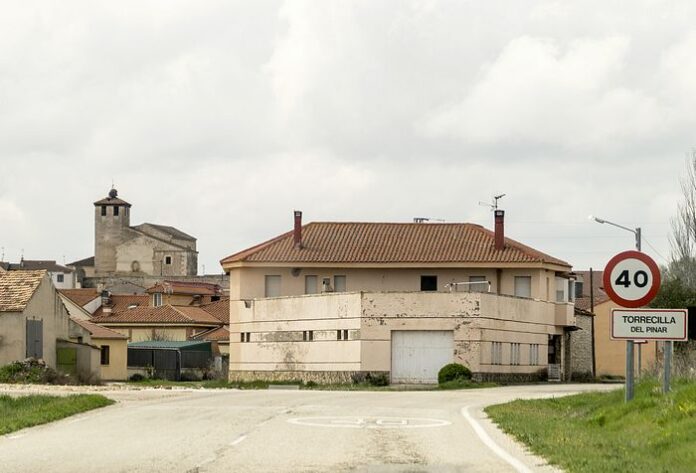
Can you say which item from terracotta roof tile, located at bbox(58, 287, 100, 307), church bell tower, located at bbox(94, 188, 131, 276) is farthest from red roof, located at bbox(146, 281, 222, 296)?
church bell tower, located at bbox(94, 188, 131, 276)

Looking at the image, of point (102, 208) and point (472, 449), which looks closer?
point (472, 449)

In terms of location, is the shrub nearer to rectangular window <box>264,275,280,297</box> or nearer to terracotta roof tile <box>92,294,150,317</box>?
rectangular window <box>264,275,280,297</box>

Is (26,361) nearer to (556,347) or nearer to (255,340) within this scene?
(255,340)

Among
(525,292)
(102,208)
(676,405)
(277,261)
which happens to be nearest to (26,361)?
(277,261)

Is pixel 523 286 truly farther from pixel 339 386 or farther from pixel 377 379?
pixel 339 386

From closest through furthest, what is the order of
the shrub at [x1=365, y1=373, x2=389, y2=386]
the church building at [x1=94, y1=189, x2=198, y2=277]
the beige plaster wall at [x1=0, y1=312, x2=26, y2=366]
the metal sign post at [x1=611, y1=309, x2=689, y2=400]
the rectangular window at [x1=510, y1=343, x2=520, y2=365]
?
the metal sign post at [x1=611, y1=309, x2=689, y2=400] → the beige plaster wall at [x1=0, y1=312, x2=26, y2=366] → the shrub at [x1=365, y1=373, x2=389, y2=386] → the rectangular window at [x1=510, y1=343, x2=520, y2=365] → the church building at [x1=94, y1=189, x2=198, y2=277]

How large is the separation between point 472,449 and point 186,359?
240 feet

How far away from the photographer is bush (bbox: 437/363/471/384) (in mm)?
60438

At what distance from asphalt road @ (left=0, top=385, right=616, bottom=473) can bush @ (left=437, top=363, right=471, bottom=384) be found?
3092cm

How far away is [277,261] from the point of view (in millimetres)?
74688

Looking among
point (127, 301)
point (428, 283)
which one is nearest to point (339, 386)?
point (428, 283)

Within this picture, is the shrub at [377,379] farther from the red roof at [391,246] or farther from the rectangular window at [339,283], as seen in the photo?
the rectangular window at [339,283]

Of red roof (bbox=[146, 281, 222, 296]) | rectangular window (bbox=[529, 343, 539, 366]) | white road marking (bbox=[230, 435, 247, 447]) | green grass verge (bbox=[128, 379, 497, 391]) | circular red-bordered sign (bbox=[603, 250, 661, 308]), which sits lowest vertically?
green grass verge (bbox=[128, 379, 497, 391])

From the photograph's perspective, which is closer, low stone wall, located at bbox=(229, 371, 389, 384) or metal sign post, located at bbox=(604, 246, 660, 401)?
metal sign post, located at bbox=(604, 246, 660, 401)
